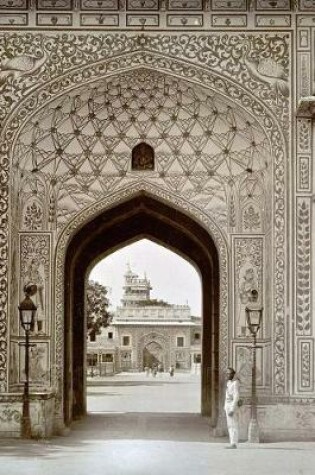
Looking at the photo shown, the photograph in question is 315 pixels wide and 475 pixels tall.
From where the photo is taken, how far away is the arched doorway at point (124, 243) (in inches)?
619

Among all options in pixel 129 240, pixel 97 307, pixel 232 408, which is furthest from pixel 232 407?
pixel 97 307

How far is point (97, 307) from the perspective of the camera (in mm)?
37969

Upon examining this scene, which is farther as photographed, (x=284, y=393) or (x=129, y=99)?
(x=129, y=99)

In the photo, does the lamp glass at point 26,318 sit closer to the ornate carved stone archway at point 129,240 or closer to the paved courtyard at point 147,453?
the ornate carved stone archway at point 129,240

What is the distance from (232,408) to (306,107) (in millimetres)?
4025

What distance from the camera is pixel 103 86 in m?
14.3

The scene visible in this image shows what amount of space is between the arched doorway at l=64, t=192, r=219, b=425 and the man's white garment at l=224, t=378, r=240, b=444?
3101 millimetres

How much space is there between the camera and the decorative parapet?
528 inches

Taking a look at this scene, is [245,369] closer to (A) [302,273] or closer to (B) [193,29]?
(A) [302,273]

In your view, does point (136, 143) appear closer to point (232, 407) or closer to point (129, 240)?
point (129, 240)

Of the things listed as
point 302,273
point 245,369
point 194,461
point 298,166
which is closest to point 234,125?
point 298,166

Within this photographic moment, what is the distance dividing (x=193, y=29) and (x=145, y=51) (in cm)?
71

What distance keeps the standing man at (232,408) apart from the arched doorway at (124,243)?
3.09 m

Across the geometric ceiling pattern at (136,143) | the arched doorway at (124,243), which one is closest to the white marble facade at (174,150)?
the geometric ceiling pattern at (136,143)
